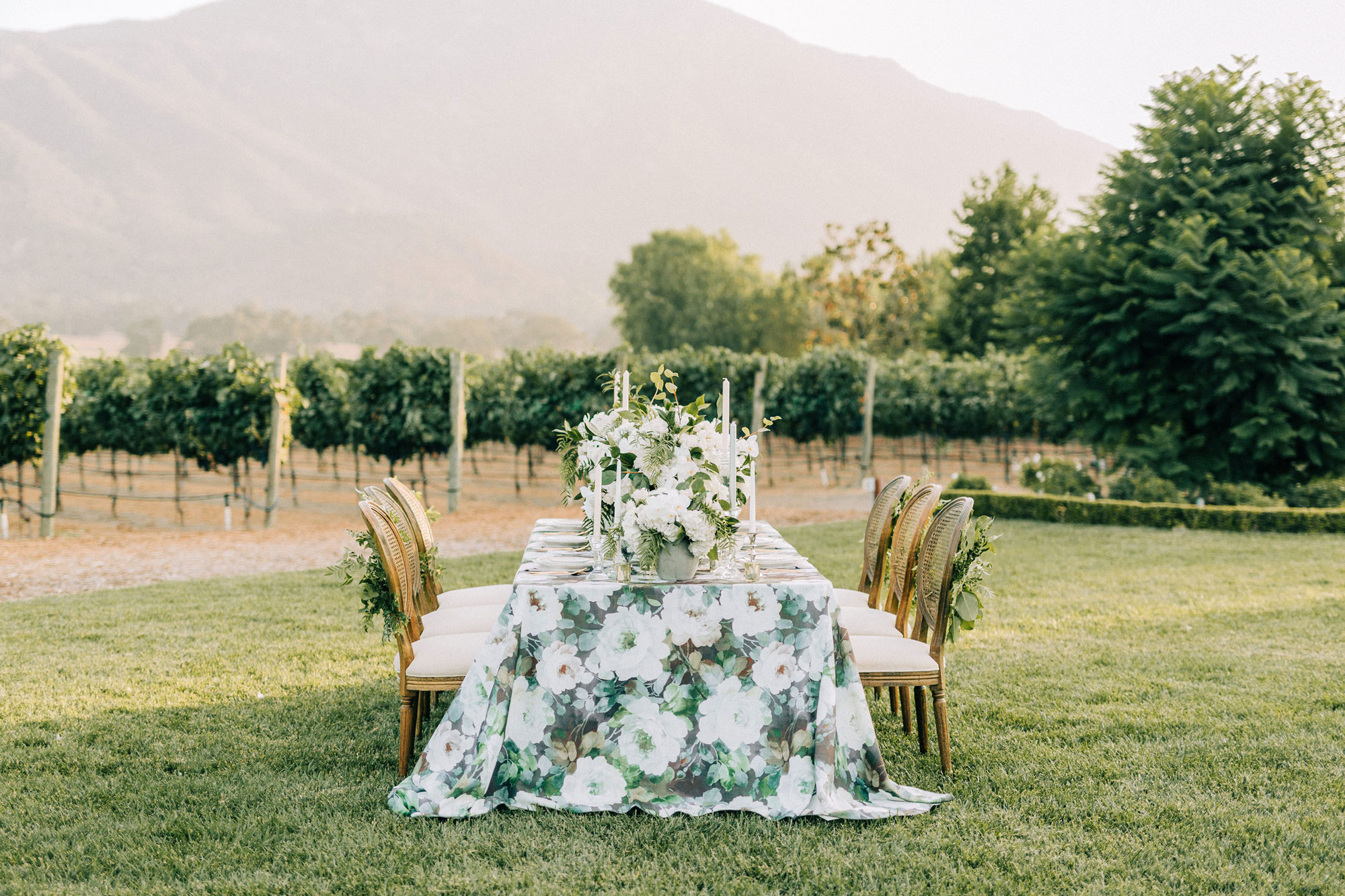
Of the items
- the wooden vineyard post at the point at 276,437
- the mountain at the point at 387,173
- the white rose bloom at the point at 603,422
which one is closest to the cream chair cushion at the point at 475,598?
the white rose bloom at the point at 603,422

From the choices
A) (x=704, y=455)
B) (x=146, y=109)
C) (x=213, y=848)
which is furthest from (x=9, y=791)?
(x=146, y=109)

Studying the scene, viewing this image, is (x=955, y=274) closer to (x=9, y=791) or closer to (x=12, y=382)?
(x=12, y=382)

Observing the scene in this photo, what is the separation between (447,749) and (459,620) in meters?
0.75

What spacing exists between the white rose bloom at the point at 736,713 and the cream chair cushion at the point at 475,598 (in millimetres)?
1478

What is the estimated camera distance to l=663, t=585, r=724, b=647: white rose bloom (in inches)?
125

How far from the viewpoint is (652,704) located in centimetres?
322

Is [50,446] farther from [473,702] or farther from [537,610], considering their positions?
[537,610]

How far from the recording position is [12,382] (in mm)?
11086

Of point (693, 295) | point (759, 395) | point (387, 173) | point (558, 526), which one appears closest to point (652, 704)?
point (558, 526)

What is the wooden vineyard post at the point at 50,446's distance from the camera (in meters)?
10.4

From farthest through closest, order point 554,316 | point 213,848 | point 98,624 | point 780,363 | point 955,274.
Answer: point 554,316
point 955,274
point 780,363
point 98,624
point 213,848

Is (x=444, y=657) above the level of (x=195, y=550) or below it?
above

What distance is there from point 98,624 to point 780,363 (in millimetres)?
13262

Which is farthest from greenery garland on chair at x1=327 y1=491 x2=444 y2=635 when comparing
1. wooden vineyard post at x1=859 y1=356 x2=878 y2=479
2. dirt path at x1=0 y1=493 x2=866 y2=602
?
wooden vineyard post at x1=859 y1=356 x2=878 y2=479
